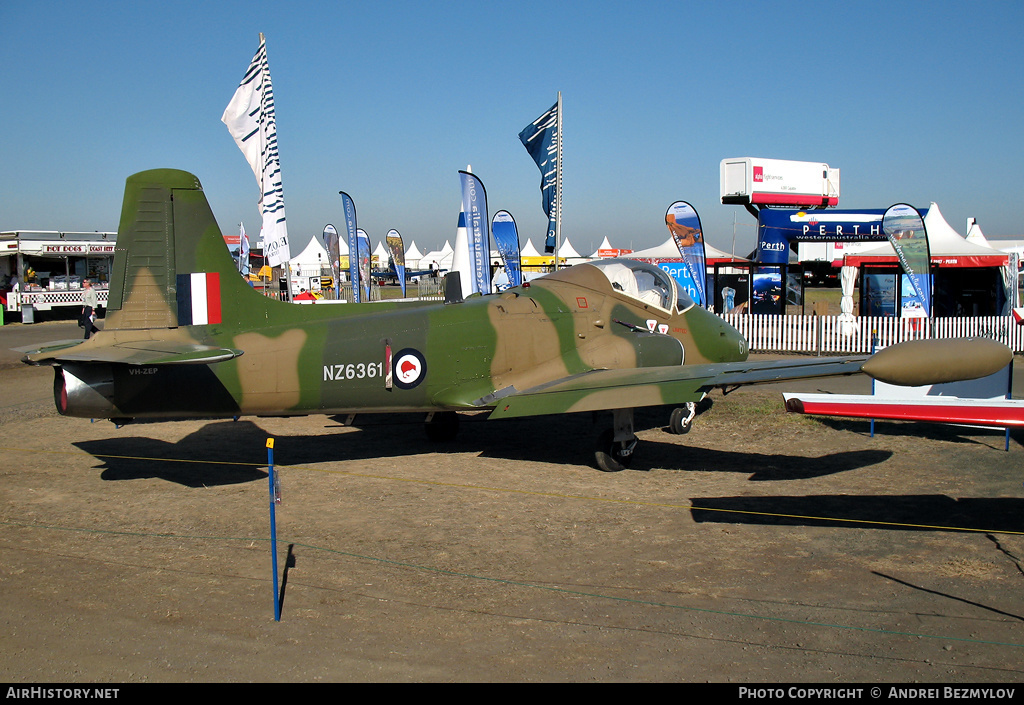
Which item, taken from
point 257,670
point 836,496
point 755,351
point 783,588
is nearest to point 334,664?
point 257,670

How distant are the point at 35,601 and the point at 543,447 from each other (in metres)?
7.76

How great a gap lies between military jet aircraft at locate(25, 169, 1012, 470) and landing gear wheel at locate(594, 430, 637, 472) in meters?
0.02

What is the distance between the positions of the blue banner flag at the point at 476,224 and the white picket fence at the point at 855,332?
8.38 m

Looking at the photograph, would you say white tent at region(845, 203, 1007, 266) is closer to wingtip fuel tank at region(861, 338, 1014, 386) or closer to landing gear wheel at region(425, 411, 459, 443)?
landing gear wheel at region(425, 411, 459, 443)

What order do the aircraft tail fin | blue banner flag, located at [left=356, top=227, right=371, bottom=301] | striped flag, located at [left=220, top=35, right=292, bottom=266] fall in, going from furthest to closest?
blue banner flag, located at [left=356, top=227, right=371, bottom=301] → striped flag, located at [left=220, top=35, right=292, bottom=266] → the aircraft tail fin

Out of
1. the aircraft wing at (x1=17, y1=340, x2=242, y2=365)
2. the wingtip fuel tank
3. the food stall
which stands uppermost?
the food stall

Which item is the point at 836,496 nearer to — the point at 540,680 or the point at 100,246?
the point at 540,680

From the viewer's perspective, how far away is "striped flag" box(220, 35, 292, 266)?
18172mm

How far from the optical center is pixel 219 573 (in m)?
7.02

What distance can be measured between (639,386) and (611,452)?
1.51 m

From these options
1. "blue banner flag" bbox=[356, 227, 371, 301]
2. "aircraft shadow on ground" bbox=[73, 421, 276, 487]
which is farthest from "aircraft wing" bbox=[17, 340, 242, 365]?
"blue banner flag" bbox=[356, 227, 371, 301]

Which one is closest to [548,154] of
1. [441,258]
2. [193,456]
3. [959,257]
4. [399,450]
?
[399,450]

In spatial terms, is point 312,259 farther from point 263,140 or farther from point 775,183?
point 263,140

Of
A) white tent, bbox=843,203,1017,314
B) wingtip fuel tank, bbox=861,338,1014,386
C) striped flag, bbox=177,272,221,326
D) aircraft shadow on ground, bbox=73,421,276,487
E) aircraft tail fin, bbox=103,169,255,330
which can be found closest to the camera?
wingtip fuel tank, bbox=861,338,1014,386
